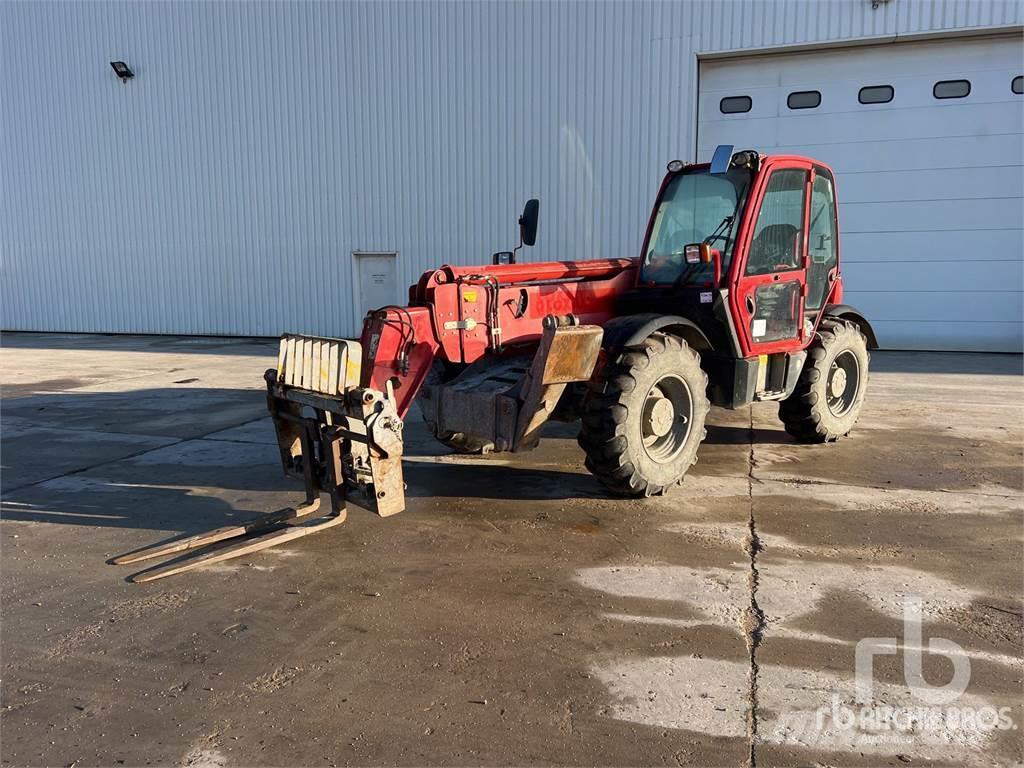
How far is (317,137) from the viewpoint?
17250mm

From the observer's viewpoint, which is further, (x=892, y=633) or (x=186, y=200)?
(x=186, y=200)

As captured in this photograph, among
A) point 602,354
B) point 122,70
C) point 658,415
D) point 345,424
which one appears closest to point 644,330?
point 602,354

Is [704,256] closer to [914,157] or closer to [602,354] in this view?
[602,354]

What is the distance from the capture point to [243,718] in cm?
305

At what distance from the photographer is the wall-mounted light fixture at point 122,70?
60.3ft

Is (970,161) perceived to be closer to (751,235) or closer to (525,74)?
(525,74)

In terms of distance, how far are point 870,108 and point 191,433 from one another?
12257 millimetres

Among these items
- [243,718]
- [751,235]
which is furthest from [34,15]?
[243,718]

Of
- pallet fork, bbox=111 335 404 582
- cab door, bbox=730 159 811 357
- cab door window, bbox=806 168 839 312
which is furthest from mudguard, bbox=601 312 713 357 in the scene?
pallet fork, bbox=111 335 404 582

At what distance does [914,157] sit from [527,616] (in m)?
12.9

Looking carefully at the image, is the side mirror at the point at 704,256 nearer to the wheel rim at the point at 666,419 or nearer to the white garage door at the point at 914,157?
the wheel rim at the point at 666,419

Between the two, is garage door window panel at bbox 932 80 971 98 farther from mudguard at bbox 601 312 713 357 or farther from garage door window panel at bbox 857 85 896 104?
mudguard at bbox 601 312 713 357

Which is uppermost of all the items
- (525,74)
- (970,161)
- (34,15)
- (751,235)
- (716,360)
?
(34,15)

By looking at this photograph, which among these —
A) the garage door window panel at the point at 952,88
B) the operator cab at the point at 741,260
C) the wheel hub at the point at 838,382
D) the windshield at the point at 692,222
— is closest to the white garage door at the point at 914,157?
the garage door window panel at the point at 952,88
